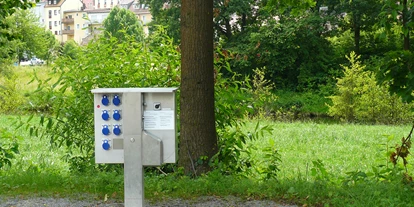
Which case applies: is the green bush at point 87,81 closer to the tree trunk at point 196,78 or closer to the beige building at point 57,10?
the tree trunk at point 196,78

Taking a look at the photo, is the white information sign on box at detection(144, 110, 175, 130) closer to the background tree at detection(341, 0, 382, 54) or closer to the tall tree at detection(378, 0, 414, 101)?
the tall tree at detection(378, 0, 414, 101)

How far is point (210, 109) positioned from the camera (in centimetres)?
773

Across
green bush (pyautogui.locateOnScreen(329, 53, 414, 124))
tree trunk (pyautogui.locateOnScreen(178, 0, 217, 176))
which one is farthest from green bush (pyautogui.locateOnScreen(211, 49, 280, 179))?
green bush (pyautogui.locateOnScreen(329, 53, 414, 124))

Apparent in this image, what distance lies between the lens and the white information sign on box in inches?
226

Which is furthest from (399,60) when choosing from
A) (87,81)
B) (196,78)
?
(87,81)

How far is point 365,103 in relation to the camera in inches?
1110

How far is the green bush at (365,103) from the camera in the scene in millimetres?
27688

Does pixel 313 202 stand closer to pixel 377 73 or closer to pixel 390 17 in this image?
pixel 377 73

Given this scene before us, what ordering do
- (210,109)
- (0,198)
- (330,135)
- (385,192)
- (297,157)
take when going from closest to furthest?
1. (385,192)
2. (0,198)
3. (210,109)
4. (297,157)
5. (330,135)

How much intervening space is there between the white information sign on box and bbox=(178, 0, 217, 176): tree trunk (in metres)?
1.90

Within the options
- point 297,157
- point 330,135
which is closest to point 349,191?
point 297,157

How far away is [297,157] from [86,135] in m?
6.58

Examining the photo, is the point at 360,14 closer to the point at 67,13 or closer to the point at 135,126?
the point at 135,126

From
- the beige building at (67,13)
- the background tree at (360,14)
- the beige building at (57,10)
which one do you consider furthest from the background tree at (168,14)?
the beige building at (57,10)
